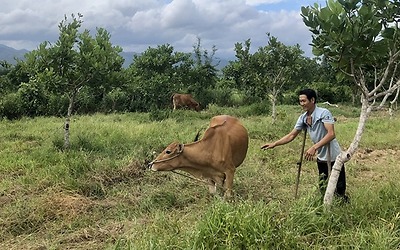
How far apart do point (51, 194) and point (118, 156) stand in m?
2.56

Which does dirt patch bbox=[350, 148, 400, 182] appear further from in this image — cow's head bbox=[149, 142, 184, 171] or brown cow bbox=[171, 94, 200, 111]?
brown cow bbox=[171, 94, 200, 111]

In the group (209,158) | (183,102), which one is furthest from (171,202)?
(183,102)

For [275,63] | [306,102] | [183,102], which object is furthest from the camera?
[183,102]

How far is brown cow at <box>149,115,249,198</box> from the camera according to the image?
5.88 meters

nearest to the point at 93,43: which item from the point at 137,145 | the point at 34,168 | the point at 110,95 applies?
the point at 137,145

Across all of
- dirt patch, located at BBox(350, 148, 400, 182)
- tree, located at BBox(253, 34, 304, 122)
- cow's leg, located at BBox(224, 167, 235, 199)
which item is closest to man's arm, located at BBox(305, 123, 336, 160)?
cow's leg, located at BBox(224, 167, 235, 199)

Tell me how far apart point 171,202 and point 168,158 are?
2.06ft

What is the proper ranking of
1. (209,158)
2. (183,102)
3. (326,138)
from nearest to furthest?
(326,138), (209,158), (183,102)

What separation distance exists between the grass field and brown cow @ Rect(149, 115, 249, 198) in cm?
33

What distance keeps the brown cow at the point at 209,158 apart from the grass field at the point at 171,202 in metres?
0.33

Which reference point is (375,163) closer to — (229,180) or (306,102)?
(229,180)

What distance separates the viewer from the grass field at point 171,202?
395 centimetres

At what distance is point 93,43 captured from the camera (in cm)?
1023

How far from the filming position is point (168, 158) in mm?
5863
